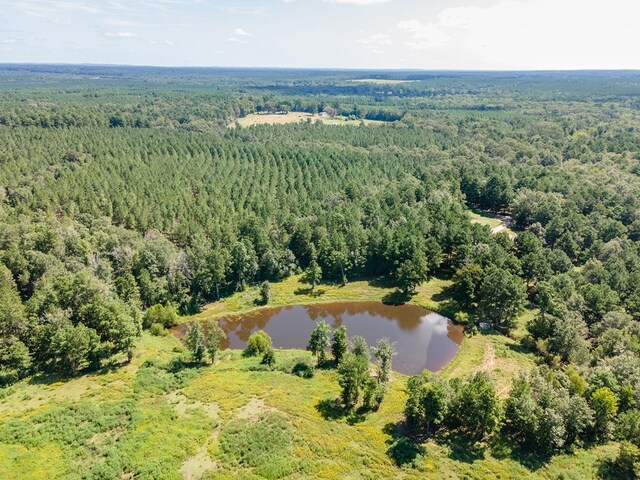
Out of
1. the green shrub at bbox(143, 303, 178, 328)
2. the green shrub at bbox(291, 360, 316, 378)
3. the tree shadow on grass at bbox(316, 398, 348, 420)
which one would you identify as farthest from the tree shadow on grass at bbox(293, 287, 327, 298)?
the tree shadow on grass at bbox(316, 398, 348, 420)

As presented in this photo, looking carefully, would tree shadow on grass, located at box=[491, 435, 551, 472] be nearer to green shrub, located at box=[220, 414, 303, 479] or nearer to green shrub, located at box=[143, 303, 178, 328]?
green shrub, located at box=[220, 414, 303, 479]

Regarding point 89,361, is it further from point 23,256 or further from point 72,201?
point 72,201

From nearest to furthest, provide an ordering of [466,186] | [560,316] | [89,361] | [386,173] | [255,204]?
1. [89,361]
2. [560,316]
3. [255,204]
4. [466,186]
5. [386,173]

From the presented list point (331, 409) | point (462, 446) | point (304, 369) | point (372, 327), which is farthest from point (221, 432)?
point (372, 327)

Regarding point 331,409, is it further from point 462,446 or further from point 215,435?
point 462,446

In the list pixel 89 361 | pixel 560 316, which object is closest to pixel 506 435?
pixel 560 316

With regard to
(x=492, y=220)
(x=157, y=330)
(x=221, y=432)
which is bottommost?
(x=157, y=330)

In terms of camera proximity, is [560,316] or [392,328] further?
[392,328]
